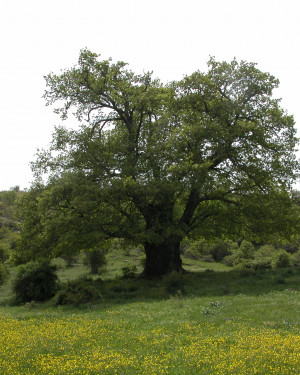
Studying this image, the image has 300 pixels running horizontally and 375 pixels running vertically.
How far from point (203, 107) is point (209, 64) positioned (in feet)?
10.6

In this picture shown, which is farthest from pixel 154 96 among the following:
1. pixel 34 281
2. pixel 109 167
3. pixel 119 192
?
pixel 34 281

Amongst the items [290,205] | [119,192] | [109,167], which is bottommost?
[290,205]

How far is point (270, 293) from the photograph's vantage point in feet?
55.6

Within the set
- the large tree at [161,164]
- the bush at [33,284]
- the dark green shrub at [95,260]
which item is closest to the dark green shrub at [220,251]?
the dark green shrub at [95,260]

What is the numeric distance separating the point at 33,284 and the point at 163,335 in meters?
12.7

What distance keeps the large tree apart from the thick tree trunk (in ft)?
0.25

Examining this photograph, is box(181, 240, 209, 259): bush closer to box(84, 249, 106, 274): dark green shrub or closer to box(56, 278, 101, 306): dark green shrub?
box(84, 249, 106, 274): dark green shrub

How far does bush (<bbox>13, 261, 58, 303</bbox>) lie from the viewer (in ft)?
67.4

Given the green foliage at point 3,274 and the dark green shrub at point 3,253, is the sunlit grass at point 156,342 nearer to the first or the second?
the green foliage at point 3,274

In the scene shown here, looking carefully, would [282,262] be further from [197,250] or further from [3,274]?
[3,274]

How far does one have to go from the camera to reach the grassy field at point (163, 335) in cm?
808

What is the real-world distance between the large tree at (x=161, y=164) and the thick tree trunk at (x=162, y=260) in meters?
0.08

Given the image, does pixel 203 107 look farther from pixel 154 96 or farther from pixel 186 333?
pixel 186 333

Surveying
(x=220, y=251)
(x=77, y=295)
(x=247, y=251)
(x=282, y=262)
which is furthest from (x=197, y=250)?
(x=77, y=295)
